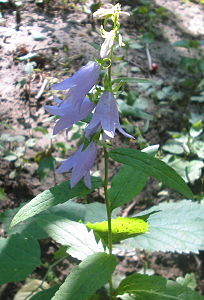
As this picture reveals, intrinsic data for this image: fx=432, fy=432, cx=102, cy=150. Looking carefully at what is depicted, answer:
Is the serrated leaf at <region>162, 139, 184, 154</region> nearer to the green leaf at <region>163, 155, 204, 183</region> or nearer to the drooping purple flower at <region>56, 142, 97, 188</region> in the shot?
the green leaf at <region>163, 155, 204, 183</region>

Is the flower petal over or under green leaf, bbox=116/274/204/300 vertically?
over

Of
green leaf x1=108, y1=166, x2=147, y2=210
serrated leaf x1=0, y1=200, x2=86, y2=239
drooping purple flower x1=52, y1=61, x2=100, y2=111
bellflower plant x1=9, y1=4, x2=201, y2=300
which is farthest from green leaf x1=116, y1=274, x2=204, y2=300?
drooping purple flower x1=52, y1=61, x2=100, y2=111

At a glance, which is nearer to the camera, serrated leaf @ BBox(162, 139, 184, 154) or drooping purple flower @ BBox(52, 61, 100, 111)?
drooping purple flower @ BBox(52, 61, 100, 111)

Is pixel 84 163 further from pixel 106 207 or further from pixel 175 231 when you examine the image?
pixel 175 231

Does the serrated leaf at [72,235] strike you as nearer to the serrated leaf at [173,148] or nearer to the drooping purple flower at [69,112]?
the drooping purple flower at [69,112]

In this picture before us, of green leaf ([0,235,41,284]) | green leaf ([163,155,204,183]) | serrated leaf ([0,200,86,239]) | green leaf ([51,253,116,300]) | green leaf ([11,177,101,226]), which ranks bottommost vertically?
green leaf ([163,155,204,183])

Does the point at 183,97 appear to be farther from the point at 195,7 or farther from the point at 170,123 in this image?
the point at 195,7
